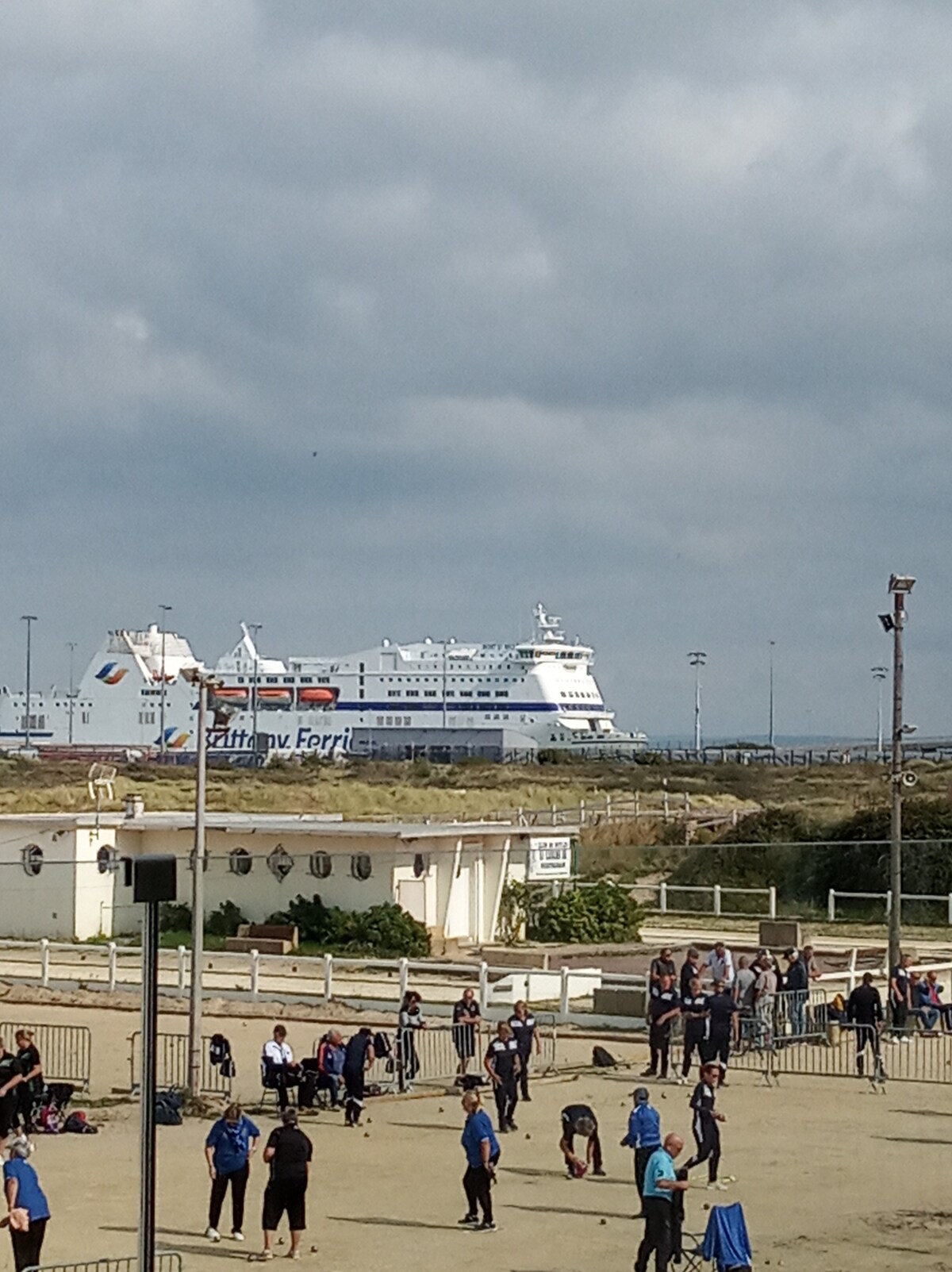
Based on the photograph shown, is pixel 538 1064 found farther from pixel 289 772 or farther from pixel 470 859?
pixel 289 772

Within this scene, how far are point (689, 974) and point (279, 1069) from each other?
19.6ft

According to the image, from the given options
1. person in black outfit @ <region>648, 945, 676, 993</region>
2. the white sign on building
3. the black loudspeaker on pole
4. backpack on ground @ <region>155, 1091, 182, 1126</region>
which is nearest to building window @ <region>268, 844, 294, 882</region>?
the white sign on building

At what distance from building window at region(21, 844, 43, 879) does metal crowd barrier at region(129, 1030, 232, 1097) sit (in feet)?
42.7

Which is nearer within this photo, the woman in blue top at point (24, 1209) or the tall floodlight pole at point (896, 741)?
the woman in blue top at point (24, 1209)

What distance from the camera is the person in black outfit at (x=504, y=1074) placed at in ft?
63.6

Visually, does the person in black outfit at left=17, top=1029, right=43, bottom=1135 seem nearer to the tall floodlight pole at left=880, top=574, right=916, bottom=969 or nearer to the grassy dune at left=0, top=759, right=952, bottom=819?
the tall floodlight pole at left=880, top=574, right=916, bottom=969

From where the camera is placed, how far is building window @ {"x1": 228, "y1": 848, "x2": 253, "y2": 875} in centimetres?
3719

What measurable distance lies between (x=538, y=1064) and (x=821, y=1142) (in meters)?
5.85

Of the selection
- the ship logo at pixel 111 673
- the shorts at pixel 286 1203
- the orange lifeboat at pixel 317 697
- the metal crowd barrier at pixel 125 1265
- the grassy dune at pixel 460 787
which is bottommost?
the metal crowd barrier at pixel 125 1265

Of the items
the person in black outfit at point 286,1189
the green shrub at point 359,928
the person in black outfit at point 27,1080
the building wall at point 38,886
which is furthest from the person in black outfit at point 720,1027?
the building wall at point 38,886

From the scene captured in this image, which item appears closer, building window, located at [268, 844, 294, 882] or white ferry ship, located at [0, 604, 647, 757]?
building window, located at [268, 844, 294, 882]

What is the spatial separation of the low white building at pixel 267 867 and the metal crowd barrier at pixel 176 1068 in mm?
10976

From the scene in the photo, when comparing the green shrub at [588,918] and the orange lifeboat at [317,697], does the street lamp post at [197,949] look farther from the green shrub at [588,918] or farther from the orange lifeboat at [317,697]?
the orange lifeboat at [317,697]

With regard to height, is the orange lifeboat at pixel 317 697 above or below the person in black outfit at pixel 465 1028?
above
